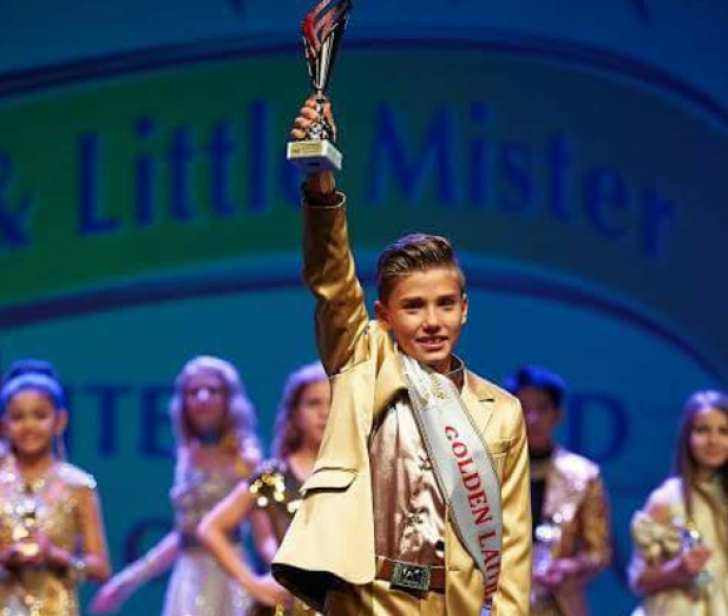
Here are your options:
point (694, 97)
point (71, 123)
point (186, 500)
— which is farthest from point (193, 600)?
point (694, 97)

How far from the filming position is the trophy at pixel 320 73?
3271 mm

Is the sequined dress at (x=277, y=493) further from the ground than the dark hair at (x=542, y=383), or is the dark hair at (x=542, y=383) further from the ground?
the dark hair at (x=542, y=383)

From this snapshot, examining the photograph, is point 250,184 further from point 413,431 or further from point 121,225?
point 413,431

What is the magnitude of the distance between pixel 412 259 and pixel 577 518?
2847 mm

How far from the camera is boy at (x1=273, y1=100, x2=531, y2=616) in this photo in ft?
11.1

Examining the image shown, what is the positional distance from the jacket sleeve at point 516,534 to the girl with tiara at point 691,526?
9.10 feet

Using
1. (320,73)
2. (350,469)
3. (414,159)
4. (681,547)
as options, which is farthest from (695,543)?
(320,73)

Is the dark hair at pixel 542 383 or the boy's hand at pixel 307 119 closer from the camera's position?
the boy's hand at pixel 307 119

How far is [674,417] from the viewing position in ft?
24.0

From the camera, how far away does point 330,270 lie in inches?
136

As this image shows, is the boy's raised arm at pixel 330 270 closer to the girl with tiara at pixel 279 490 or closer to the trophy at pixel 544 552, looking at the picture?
the girl with tiara at pixel 279 490

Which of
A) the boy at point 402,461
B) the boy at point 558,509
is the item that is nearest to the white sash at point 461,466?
the boy at point 402,461

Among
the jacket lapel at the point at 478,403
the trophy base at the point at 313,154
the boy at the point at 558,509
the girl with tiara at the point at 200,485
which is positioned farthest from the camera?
the girl with tiara at the point at 200,485

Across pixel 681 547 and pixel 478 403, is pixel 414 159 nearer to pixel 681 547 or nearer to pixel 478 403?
pixel 681 547
